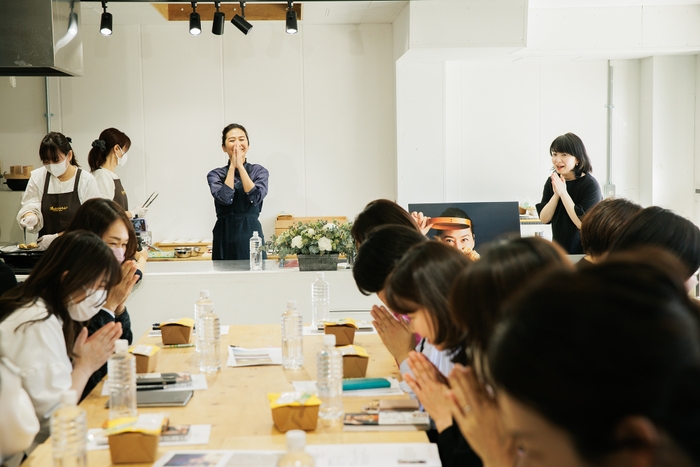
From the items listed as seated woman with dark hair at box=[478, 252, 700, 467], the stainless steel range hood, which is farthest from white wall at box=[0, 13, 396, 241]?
seated woman with dark hair at box=[478, 252, 700, 467]

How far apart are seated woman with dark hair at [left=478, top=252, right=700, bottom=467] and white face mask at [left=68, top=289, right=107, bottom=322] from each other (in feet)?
6.02

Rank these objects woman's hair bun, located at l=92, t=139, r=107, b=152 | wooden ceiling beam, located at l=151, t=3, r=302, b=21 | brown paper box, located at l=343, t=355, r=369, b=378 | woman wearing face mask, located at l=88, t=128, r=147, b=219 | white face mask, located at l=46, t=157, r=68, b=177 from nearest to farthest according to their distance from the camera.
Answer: brown paper box, located at l=343, t=355, r=369, b=378 → white face mask, located at l=46, t=157, r=68, b=177 → woman wearing face mask, located at l=88, t=128, r=147, b=219 → woman's hair bun, located at l=92, t=139, r=107, b=152 → wooden ceiling beam, located at l=151, t=3, r=302, b=21

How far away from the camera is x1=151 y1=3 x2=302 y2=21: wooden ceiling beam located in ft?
20.5

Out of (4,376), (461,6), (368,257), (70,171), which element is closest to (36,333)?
(4,376)

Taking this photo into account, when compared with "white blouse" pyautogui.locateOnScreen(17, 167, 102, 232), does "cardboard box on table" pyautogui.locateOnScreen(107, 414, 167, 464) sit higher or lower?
lower

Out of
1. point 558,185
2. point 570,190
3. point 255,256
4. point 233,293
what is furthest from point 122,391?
point 570,190

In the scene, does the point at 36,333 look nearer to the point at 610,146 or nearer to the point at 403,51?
the point at 403,51

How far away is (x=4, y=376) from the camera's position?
1659 millimetres

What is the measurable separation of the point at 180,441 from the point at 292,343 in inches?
31.5

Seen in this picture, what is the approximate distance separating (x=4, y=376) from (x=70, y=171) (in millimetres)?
3128

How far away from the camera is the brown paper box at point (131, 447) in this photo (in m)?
1.64

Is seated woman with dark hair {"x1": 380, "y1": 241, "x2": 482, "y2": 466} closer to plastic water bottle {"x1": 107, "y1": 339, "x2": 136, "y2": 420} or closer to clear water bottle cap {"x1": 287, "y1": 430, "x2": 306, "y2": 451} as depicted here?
clear water bottle cap {"x1": 287, "y1": 430, "x2": 306, "y2": 451}

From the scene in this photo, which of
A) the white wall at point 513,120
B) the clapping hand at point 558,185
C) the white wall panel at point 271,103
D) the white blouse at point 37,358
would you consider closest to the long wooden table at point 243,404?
the white blouse at point 37,358

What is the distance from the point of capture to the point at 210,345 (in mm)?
2525
